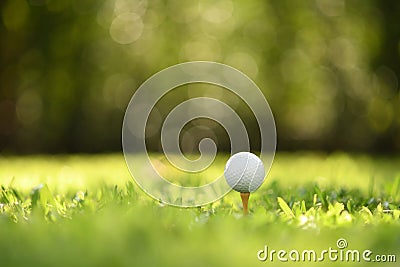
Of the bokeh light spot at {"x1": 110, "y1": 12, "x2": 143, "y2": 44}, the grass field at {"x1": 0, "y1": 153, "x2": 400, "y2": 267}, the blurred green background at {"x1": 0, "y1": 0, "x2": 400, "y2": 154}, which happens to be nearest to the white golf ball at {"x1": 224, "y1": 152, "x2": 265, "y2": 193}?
the grass field at {"x1": 0, "y1": 153, "x2": 400, "y2": 267}

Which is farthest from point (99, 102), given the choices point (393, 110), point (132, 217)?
point (132, 217)

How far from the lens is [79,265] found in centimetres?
146

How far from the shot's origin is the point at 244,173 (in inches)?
91.4

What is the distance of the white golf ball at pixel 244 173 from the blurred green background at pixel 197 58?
339 inches

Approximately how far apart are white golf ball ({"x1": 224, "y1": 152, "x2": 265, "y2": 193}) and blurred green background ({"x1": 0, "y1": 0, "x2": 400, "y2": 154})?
860cm

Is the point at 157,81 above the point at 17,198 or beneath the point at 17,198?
above

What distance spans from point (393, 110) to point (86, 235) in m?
9.45

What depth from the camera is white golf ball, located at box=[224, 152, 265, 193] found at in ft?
7.61

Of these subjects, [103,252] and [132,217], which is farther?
[132,217]

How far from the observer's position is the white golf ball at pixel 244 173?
2.32 meters

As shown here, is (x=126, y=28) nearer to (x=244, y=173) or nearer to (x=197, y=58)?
(x=197, y=58)

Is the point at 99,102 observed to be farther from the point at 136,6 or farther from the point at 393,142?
the point at 393,142

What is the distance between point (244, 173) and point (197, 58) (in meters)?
12.2

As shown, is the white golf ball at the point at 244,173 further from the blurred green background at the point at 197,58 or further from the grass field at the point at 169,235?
the blurred green background at the point at 197,58
